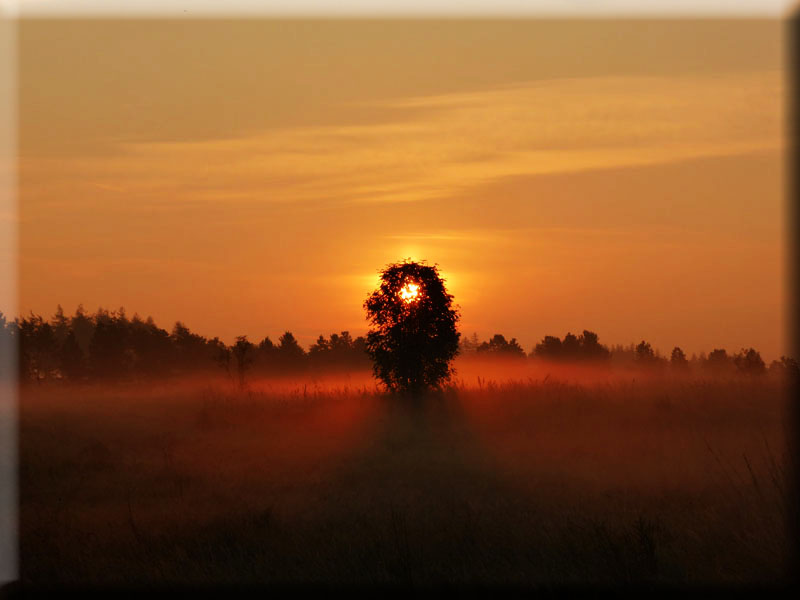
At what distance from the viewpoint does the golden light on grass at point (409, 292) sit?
26.4 m

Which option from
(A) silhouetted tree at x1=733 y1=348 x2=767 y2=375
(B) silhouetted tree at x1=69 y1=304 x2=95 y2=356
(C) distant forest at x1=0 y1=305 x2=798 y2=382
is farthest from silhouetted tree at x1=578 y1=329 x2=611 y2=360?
(B) silhouetted tree at x1=69 y1=304 x2=95 y2=356

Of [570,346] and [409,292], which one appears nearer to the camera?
[409,292]

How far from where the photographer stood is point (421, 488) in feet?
49.7

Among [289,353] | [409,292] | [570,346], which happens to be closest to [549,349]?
[570,346]

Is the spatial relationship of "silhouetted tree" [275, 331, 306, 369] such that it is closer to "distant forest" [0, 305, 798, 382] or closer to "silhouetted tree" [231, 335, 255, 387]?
"distant forest" [0, 305, 798, 382]

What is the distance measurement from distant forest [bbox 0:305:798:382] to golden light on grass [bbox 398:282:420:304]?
14.1 metres

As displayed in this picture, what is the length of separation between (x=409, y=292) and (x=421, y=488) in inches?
462

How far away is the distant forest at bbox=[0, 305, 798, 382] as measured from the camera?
48.3 meters

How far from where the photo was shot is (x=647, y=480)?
15109 mm

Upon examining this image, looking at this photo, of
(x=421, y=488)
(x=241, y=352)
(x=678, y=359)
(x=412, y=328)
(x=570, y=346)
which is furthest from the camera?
(x=570, y=346)

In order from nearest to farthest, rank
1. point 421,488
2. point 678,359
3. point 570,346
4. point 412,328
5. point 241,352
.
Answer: point 421,488 → point 412,328 → point 241,352 → point 678,359 → point 570,346

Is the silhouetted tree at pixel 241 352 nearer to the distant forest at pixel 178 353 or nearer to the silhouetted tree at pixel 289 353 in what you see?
the distant forest at pixel 178 353

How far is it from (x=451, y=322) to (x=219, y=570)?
16235 millimetres

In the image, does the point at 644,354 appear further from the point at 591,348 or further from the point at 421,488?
the point at 421,488
